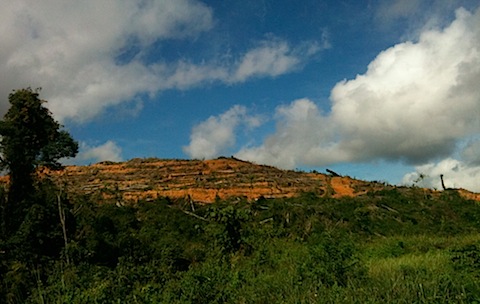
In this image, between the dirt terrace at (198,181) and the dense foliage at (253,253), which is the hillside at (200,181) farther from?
the dense foliage at (253,253)

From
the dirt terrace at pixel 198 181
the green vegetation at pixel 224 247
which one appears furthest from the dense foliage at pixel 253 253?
the dirt terrace at pixel 198 181

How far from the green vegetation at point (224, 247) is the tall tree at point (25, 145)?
0.04 meters

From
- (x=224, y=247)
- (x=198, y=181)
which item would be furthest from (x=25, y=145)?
(x=198, y=181)

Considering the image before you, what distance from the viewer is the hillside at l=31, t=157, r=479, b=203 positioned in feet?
91.7

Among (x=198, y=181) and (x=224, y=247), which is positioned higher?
(x=198, y=181)

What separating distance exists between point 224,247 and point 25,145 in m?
8.22

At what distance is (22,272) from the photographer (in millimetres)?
13438

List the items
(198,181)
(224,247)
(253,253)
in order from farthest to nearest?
(198,181), (224,247), (253,253)

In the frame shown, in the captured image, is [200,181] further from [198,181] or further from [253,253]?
[253,253]

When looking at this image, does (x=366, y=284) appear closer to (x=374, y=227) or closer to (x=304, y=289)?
(x=304, y=289)

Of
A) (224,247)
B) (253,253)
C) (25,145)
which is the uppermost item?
(25,145)

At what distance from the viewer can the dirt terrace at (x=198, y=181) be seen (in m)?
28.0

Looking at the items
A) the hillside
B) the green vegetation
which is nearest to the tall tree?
the green vegetation

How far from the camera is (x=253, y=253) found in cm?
1432
